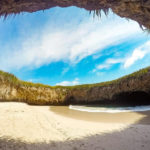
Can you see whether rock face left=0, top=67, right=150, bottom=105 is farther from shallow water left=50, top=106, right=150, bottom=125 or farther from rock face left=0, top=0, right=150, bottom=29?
rock face left=0, top=0, right=150, bottom=29

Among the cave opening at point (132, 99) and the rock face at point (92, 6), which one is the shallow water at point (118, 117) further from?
the rock face at point (92, 6)

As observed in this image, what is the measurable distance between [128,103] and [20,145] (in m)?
10.7

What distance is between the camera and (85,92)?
43.3ft

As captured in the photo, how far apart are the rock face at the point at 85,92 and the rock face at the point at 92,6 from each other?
8.91m

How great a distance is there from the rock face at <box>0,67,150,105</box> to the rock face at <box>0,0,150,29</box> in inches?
351

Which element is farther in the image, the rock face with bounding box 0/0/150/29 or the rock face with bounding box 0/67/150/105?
the rock face with bounding box 0/67/150/105

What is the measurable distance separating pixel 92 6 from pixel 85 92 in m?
10.9

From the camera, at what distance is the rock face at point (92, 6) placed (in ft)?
8.30

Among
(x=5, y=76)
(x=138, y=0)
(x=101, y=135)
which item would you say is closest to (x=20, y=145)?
(x=101, y=135)

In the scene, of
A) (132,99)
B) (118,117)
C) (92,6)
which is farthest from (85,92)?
(92,6)

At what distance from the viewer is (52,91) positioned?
1317cm

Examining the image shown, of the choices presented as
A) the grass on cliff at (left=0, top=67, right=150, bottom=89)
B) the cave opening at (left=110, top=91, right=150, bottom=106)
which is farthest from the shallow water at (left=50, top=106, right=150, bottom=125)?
the grass on cliff at (left=0, top=67, right=150, bottom=89)

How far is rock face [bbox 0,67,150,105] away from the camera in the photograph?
10.6 meters

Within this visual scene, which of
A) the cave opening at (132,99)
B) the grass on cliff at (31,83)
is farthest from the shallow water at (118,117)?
the grass on cliff at (31,83)
